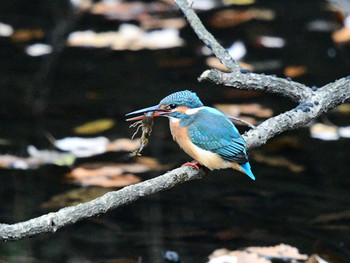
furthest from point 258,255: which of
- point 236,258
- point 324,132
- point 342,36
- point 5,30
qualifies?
point 5,30

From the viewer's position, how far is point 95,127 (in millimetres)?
5574

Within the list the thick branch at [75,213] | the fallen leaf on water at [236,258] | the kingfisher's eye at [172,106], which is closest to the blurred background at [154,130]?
the fallen leaf on water at [236,258]

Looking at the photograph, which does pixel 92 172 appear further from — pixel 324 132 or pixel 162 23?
pixel 162 23

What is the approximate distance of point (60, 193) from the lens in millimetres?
4656

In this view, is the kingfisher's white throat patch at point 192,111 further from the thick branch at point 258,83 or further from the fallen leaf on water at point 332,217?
the fallen leaf on water at point 332,217

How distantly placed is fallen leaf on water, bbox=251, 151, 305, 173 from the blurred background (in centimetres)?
1

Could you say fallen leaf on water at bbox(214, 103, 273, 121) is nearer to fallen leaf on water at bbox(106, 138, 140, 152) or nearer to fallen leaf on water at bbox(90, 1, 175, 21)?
fallen leaf on water at bbox(106, 138, 140, 152)

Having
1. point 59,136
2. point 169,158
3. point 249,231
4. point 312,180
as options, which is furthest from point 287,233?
point 59,136

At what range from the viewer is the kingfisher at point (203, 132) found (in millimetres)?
2820

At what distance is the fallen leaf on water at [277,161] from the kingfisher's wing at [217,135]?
2352 millimetres

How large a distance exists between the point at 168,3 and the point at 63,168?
11.8 feet

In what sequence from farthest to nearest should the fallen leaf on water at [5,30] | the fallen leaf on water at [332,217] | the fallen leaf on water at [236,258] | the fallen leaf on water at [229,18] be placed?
the fallen leaf on water at [229,18]
the fallen leaf on water at [5,30]
the fallen leaf on water at [332,217]
the fallen leaf on water at [236,258]

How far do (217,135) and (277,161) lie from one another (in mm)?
2472

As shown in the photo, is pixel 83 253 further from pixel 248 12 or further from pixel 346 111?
pixel 248 12
